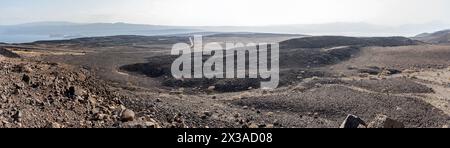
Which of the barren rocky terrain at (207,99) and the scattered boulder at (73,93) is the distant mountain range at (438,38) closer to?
the barren rocky terrain at (207,99)

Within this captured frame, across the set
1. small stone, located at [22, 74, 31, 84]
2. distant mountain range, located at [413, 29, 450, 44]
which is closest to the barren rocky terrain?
small stone, located at [22, 74, 31, 84]

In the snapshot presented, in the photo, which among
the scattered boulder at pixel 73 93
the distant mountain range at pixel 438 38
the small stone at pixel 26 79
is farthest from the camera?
the distant mountain range at pixel 438 38

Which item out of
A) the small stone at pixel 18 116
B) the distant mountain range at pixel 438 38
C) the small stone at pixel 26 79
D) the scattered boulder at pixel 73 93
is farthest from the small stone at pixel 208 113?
the distant mountain range at pixel 438 38

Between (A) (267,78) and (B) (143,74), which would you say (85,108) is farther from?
(B) (143,74)

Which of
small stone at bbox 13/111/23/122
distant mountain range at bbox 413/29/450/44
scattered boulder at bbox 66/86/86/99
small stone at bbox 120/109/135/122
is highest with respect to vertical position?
small stone at bbox 13/111/23/122

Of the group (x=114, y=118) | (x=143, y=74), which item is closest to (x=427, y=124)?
(x=114, y=118)

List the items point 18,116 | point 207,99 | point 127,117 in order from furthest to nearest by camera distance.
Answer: point 207,99 → point 127,117 → point 18,116

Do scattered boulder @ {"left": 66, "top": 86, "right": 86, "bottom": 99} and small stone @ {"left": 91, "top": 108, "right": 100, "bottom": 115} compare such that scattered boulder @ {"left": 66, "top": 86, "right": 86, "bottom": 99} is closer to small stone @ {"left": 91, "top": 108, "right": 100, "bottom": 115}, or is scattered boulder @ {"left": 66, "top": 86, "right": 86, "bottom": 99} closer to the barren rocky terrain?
the barren rocky terrain

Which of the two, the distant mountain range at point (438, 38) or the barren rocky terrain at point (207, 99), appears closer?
the barren rocky terrain at point (207, 99)

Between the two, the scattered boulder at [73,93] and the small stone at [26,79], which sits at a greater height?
the small stone at [26,79]

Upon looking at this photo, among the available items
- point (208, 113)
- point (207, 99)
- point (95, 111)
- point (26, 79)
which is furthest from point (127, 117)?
point (207, 99)

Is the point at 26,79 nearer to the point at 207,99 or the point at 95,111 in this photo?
the point at 95,111

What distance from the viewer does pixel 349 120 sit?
11.0m

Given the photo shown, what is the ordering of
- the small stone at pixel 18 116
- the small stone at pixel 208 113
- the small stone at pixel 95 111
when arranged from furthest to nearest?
the small stone at pixel 208 113
the small stone at pixel 95 111
the small stone at pixel 18 116
